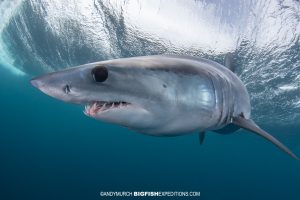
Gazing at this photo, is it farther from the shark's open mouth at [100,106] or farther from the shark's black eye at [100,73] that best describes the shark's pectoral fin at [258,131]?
the shark's black eye at [100,73]

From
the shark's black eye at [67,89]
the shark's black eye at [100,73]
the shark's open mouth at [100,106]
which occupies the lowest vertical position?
the shark's open mouth at [100,106]

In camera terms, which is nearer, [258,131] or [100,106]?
[100,106]

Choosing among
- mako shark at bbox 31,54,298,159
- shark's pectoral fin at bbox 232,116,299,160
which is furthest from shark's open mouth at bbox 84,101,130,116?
shark's pectoral fin at bbox 232,116,299,160

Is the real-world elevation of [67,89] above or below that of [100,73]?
below

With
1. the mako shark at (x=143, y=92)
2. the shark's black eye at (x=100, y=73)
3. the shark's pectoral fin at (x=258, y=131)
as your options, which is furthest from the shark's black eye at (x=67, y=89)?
the shark's pectoral fin at (x=258, y=131)

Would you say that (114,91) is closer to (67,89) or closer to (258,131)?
(67,89)

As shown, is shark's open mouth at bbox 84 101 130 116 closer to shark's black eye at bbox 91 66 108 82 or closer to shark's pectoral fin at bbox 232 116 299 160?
shark's black eye at bbox 91 66 108 82

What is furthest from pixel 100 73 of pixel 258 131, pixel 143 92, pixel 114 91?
pixel 258 131

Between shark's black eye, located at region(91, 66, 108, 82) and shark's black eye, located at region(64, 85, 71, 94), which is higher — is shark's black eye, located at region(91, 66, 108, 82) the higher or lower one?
the higher one

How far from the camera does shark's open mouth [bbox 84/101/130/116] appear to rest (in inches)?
104

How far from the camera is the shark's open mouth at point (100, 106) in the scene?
2.63 meters

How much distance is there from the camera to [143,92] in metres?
2.70

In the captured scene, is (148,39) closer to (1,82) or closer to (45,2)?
(45,2)

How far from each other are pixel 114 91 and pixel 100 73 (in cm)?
20
